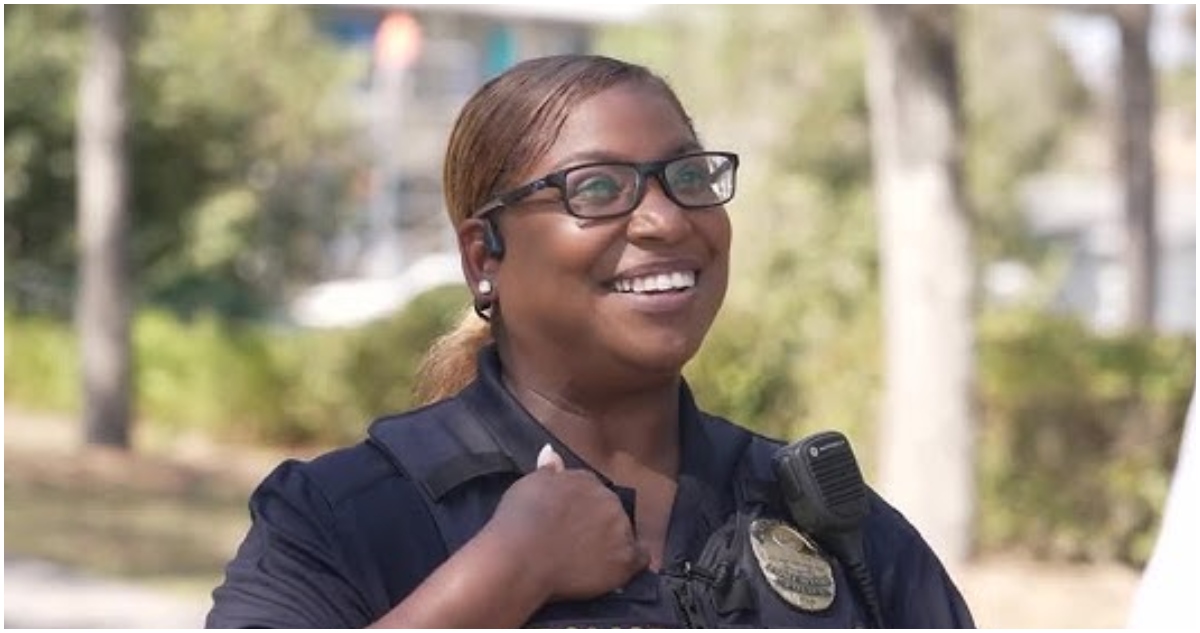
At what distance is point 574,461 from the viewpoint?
1972 mm

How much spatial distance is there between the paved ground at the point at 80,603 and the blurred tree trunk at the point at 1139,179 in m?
8.71

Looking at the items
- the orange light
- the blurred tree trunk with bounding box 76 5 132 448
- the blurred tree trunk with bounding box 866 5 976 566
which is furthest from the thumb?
the orange light

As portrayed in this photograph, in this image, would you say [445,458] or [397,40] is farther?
[397,40]

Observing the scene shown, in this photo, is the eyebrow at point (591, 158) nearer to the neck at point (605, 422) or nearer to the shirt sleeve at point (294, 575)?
the neck at point (605, 422)

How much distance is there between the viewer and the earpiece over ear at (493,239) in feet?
6.53

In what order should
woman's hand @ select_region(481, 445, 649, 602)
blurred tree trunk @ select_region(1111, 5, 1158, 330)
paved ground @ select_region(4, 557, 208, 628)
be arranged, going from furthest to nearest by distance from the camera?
blurred tree trunk @ select_region(1111, 5, 1158, 330), paved ground @ select_region(4, 557, 208, 628), woman's hand @ select_region(481, 445, 649, 602)

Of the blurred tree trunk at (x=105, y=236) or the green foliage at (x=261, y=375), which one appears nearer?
the blurred tree trunk at (x=105, y=236)

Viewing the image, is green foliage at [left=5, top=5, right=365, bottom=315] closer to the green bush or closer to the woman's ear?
the green bush

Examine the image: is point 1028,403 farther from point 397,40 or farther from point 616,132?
point 397,40

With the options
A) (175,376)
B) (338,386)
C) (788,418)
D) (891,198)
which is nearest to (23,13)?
(175,376)

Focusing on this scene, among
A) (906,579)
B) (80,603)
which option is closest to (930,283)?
(80,603)

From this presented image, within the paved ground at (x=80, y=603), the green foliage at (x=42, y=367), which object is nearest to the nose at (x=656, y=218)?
the paved ground at (x=80, y=603)

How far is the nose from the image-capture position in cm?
191

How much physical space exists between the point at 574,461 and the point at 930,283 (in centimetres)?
950
